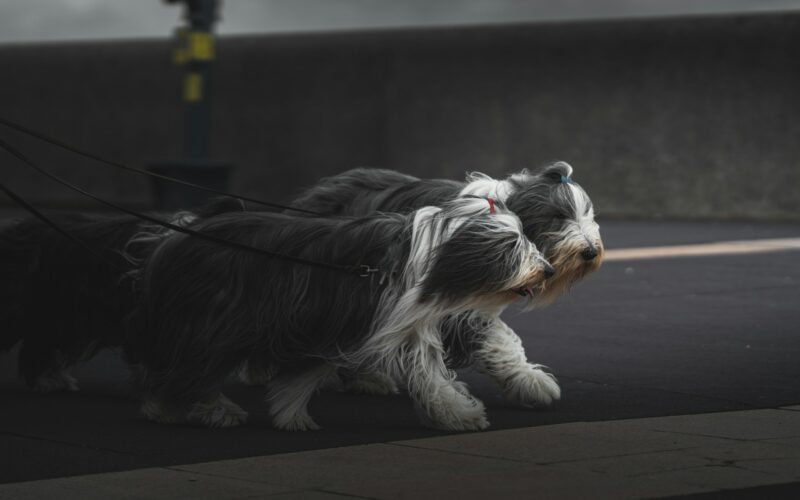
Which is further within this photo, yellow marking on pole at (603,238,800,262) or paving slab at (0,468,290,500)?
yellow marking on pole at (603,238,800,262)

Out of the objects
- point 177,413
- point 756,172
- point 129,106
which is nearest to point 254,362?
point 177,413

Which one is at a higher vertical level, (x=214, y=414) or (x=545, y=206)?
(x=545, y=206)

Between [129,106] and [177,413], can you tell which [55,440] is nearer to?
[177,413]

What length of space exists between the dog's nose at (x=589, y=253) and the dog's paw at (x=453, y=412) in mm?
916

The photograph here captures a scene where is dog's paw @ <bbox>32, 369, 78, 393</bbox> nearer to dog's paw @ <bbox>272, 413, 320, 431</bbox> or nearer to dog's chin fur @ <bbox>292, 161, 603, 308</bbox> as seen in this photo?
dog's paw @ <bbox>272, 413, 320, 431</bbox>

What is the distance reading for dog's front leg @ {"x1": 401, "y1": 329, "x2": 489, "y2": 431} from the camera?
283 inches

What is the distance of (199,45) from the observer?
1716 centimetres

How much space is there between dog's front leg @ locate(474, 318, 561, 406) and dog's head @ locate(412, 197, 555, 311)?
2.28 ft

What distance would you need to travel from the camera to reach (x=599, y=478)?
623cm

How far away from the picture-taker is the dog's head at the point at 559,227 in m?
7.51

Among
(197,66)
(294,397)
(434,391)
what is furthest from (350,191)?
(197,66)

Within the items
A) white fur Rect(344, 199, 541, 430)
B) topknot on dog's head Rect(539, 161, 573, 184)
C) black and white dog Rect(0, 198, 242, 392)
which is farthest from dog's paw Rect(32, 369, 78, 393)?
topknot on dog's head Rect(539, 161, 573, 184)

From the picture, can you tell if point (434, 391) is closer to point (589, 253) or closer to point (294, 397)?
point (294, 397)

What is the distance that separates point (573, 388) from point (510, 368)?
87 centimetres
